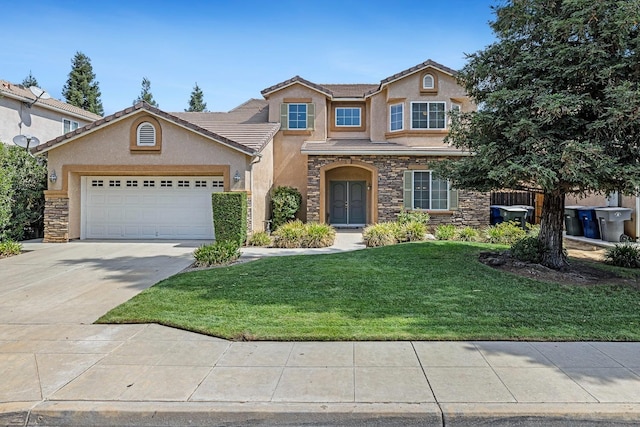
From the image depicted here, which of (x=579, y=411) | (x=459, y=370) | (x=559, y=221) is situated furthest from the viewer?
(x=559, y=221)

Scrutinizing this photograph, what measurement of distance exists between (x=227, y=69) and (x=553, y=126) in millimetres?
13292

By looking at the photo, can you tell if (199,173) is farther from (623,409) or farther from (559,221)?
(623,409)

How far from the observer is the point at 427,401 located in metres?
3.67

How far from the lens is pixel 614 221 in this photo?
13.7 m

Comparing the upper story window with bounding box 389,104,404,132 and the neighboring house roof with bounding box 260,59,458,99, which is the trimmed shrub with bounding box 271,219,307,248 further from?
the neighboring house roof with bounding box 260,59,458,99

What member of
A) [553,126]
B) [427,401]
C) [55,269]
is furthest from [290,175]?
[427,401]

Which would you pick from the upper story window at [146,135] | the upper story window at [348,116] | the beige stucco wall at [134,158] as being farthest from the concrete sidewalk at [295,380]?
the upper story window at [348,116]

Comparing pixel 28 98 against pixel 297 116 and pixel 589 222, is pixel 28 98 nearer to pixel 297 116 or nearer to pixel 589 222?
pixel 297 116

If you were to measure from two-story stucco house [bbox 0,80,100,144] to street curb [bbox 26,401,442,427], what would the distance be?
59.7 feet

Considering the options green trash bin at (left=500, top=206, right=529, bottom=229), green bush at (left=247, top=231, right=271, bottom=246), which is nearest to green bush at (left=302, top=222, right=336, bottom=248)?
green bush at (left=247, top=231, right=271, bottom=246)

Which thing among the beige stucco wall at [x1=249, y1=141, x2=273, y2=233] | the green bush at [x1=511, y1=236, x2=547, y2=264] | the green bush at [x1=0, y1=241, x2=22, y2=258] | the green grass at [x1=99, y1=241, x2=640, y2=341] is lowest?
the green grass at [x1=99, y1=241, x2=640, y2=341]

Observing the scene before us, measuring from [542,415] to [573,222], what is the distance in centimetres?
1411

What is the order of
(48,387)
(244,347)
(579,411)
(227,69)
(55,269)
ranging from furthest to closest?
(227,69) < (55,269) < (244,347) < (48,387) < (579,411)

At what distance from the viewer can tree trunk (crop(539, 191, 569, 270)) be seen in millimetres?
8922
